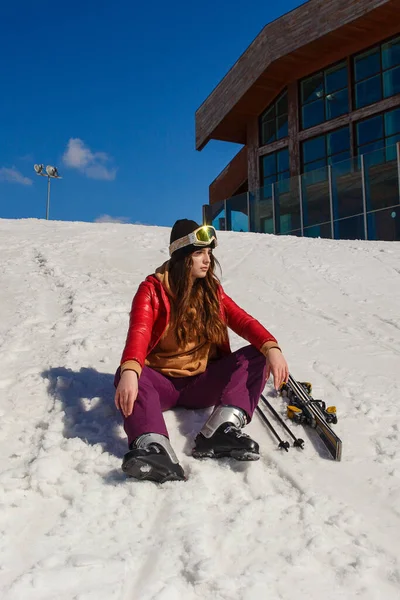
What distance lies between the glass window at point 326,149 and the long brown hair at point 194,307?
758 inches

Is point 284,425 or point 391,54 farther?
point 391,54

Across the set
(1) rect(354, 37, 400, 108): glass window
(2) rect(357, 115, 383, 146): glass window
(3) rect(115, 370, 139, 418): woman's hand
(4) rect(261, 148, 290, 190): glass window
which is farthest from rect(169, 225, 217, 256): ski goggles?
(4) rect(261, 148, 290, 190): glass window

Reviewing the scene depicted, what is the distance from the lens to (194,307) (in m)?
3.12

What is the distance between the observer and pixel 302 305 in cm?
657

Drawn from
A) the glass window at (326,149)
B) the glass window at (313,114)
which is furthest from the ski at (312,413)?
the glass window at (313,114)

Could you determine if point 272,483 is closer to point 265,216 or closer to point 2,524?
point 2,524

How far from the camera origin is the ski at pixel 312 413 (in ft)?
9.15

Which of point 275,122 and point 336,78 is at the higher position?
point 336,78

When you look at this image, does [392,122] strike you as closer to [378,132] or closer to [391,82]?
[378,132]

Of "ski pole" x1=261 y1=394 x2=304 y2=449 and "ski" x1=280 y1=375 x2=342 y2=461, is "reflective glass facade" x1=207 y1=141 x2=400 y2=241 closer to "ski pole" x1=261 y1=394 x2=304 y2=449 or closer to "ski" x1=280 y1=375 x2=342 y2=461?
"ski" x1=280 y1=375 x2=342 y2=461

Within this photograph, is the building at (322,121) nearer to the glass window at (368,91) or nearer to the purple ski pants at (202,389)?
the glass window at (368,91)

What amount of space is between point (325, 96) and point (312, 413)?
70.1 feet

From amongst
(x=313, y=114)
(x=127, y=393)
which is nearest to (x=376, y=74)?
(x=313, y=114)

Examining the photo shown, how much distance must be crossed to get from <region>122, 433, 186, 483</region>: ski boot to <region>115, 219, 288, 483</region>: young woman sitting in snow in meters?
0.10
